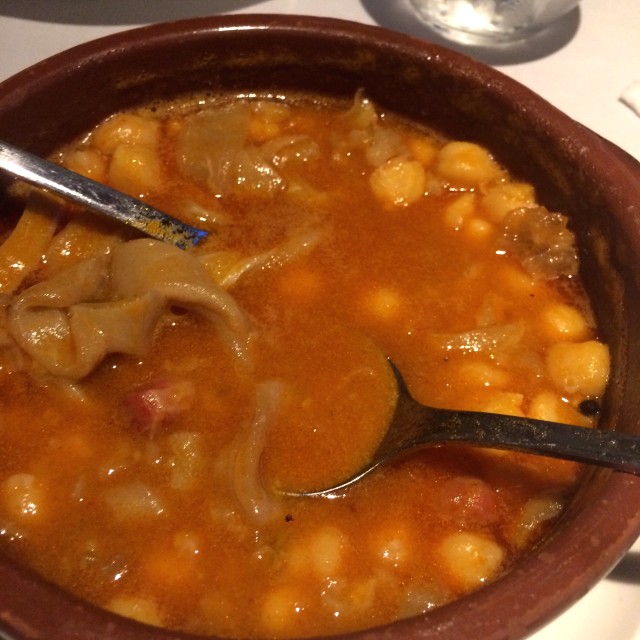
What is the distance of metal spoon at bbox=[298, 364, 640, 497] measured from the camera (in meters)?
1.46

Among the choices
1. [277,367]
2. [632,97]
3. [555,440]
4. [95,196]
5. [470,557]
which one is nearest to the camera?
[555,440]

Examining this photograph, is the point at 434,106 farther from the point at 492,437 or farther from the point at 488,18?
the point at 492,437

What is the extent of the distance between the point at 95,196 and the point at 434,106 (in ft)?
3.50

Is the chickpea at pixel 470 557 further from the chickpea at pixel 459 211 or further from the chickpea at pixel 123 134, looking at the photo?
the chickpea at pixel 123 134

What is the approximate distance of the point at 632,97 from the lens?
8.93ft

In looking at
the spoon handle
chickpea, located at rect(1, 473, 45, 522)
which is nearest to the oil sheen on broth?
chickpea, located at rect(1, 473, 45, 522)

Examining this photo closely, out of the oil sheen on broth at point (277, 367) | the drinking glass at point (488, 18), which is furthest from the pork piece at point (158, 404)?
the drinking glass at point (488, 18)

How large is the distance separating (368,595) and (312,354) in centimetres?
59

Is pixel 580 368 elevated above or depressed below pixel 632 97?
below

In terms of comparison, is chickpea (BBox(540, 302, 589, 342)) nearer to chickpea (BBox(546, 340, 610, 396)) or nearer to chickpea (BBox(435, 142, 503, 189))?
chickpea (BBox(546, 340, 610, 396))

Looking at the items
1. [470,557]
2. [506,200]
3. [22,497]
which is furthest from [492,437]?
[22,497]

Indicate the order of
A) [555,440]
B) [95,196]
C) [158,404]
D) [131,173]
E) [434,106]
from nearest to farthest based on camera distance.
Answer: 1. [555,440]
2. [158,404]
3. [95,196]
4. [131,173]
5. [434,106]

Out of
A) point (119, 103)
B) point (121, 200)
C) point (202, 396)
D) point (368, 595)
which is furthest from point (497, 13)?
point (368, 595)

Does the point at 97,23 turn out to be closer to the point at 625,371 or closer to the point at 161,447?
the point at 161,447
